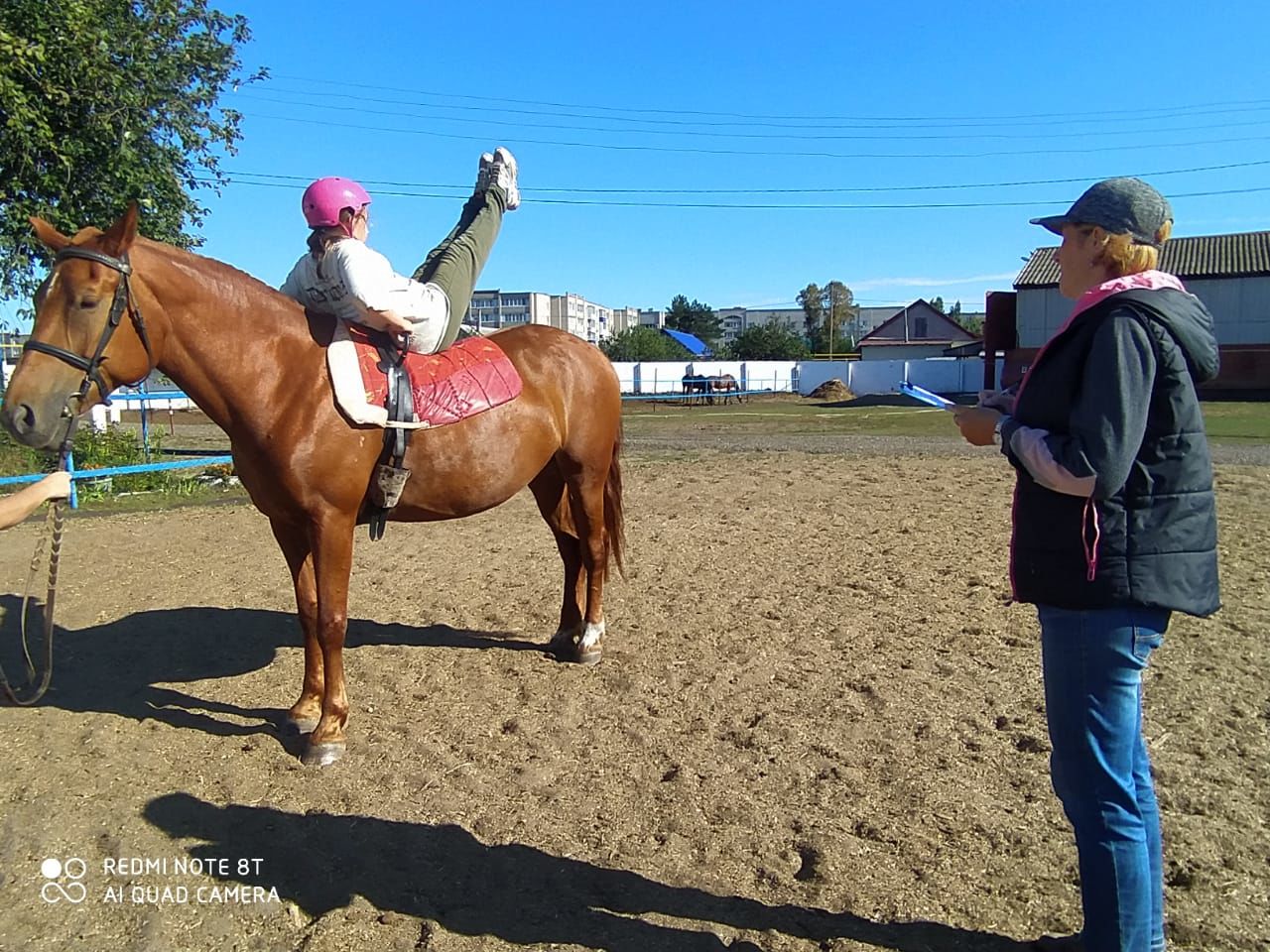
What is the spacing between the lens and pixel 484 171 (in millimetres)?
4680

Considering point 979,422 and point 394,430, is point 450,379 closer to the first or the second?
point 394,430

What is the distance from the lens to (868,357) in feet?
216

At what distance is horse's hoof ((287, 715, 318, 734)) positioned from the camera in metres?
3.92

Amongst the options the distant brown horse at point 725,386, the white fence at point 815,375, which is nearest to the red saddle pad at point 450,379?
the distant brown horse at point 725,386

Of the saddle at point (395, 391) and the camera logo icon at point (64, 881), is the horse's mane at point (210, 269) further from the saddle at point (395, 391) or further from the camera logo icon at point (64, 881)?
the camera logo icon at point (64, 881)

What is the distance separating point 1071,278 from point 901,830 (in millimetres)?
1893

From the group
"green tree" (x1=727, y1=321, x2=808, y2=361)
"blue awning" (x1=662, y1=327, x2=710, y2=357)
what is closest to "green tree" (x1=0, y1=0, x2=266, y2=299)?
"blue awning" (x1=662, y1=327, x2=710, y2=357)

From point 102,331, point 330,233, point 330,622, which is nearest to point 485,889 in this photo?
point 330,622

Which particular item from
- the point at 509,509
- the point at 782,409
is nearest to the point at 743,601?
the point at 509,509

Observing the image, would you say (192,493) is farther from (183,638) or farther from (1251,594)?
(1251,594)

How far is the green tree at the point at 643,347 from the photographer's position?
6419cm

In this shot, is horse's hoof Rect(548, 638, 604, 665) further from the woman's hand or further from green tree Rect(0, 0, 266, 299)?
green tree Rect(0, 0, 266, 299)

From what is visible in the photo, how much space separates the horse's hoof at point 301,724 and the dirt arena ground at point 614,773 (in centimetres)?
9

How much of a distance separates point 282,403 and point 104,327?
68 cm
